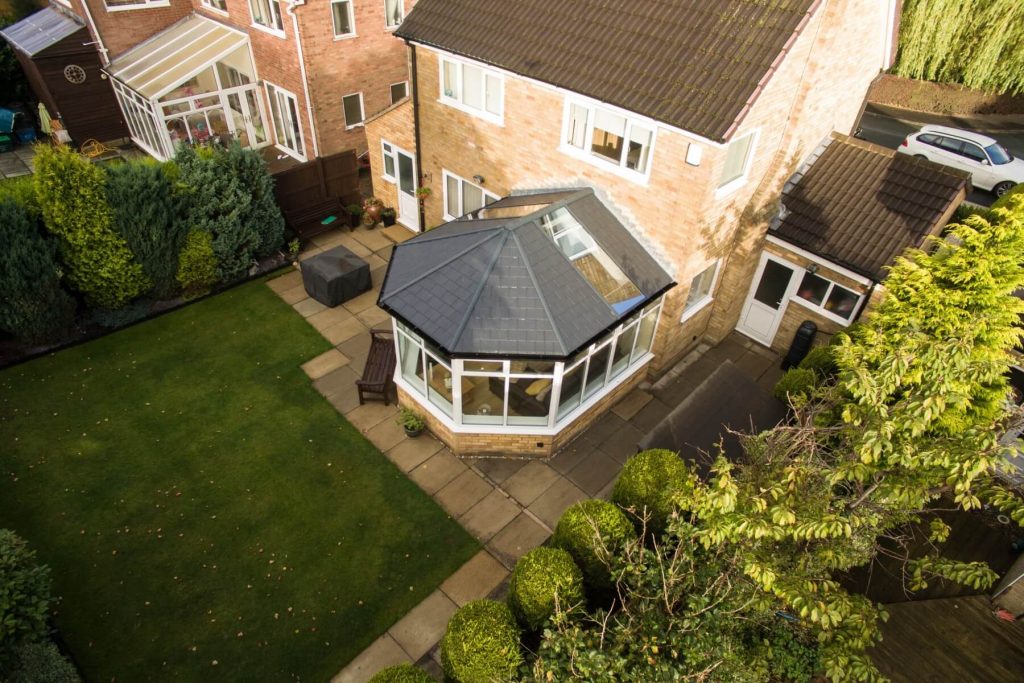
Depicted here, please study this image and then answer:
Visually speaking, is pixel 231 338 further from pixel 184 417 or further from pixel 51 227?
pixel 51 227

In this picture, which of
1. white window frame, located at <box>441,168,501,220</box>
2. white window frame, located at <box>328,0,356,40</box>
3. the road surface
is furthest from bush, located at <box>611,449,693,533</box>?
the road surface

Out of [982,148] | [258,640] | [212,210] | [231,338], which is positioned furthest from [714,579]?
[982,148]

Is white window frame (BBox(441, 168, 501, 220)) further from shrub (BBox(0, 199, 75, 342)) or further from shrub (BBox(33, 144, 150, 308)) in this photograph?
shrub (BBox(0, 199, 75, 342))

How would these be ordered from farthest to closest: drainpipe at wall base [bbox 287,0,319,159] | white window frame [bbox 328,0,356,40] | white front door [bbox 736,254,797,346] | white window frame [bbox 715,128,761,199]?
1. white window frame [bbox 328,0,356,40]
2. drainpipe at wall base [bbox 287,0,319,159]
3. white front door [bbox 736,254,797,346]
4. white window frame [bbox 715,128,761,199]

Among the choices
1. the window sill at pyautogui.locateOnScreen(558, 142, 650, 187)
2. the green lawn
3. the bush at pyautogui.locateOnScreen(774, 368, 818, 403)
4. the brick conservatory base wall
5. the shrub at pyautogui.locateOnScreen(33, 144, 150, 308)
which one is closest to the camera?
the green lawn

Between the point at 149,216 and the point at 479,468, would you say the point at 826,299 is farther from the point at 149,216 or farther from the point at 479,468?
the point at 149,216

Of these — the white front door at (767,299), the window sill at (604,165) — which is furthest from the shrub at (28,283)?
the white front door at (767,299)

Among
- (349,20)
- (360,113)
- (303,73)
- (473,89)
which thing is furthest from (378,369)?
(349,20)
